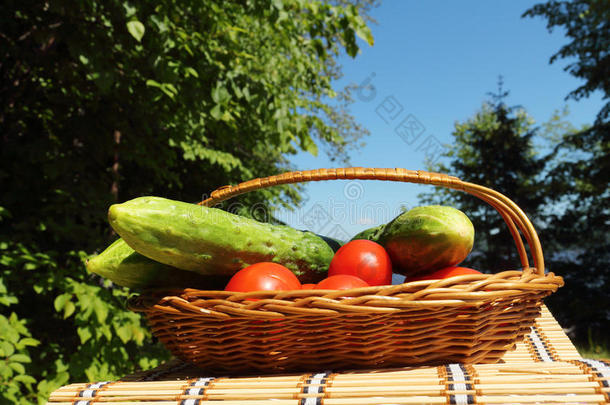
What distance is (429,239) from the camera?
0.96m

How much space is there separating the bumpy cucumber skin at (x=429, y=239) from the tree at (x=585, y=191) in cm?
698

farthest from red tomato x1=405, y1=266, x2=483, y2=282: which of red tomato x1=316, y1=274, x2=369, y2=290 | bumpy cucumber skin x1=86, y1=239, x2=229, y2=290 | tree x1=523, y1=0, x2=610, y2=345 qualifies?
tree x1=523, y1=0, x2=610, y2=345

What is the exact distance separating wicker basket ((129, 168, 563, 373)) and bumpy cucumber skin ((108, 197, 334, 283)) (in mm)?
105

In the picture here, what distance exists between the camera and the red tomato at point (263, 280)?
870 mm

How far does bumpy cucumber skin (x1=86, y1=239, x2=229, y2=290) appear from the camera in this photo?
1012 mm

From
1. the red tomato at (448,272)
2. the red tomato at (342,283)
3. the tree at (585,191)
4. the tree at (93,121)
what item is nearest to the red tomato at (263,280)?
the red tomato at (342,283)

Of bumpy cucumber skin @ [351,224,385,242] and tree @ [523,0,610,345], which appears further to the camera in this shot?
tree @ [523,0,610,345]

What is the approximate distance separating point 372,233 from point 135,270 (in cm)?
68

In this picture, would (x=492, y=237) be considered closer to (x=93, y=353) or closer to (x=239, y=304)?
(x=93, y=353)

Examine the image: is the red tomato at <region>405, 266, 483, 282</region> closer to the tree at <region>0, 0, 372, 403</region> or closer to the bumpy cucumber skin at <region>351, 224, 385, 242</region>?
the bumpy cucumber skin at <region>351, 224, 385, 242</region>

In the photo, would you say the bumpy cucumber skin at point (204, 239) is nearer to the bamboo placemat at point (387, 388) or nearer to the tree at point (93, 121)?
the bamboo placemat at point (387, 388)

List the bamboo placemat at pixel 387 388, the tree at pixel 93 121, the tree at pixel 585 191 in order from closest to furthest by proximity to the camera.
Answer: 1. the bamboo placemat at pixel 387 388
2. the tree at pixel 93 121
3. the tree at pixel 585 191

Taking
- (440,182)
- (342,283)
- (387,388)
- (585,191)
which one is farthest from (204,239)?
(585,191)

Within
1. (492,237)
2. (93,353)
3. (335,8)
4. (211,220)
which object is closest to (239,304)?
(211,220)
